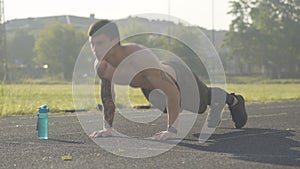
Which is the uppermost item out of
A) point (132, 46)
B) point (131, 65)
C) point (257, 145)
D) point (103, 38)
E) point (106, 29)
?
point (106, 29)

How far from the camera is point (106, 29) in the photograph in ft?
22.9

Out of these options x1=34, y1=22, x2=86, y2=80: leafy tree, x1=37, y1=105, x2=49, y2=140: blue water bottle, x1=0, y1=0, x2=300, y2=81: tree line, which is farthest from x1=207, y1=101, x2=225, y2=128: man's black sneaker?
x1=34, y1=22, x2=86, y2=80: leafy tree

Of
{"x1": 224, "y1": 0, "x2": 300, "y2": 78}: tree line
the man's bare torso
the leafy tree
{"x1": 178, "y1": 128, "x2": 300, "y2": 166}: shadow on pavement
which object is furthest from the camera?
the leafy tree

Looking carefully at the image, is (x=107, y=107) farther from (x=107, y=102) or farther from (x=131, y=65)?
(x=131, y=65)

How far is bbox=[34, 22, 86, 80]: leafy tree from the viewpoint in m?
80.2

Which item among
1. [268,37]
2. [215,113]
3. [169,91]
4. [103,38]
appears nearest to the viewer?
[103,38]

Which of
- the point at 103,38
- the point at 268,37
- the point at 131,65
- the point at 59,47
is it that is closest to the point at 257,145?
the point at 131,65

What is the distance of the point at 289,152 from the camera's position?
6.43m

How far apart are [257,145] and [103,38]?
2.28 m

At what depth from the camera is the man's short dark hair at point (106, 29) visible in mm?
6957

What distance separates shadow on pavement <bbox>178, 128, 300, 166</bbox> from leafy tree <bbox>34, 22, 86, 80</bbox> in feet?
224

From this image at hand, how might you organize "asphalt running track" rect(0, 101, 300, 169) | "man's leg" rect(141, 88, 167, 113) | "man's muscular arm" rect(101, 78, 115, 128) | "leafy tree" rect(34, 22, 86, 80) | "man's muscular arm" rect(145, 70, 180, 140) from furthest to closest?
1. "leafy tree" rect(34, 22, 86, 80)
2. "man's leg" rect(141, 88, 167, 113)
3. "man's muscular arm" rect(101, 78, 115, 128)
4. "man's muscular arm" rect(145, 70, 180, 140)
5. "asphalt running track" rect(0, 101, 300, 169)

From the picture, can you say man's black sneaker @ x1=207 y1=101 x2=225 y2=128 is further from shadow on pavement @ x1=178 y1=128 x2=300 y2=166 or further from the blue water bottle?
the blue water bottle

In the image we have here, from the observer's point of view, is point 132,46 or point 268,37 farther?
point 268,37
